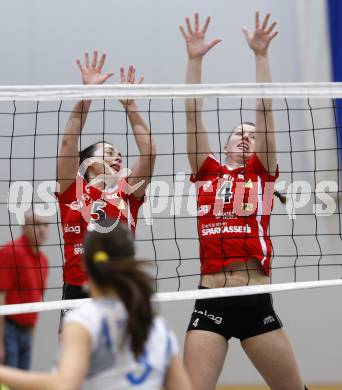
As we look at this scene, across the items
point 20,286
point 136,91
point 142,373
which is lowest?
point 142,373

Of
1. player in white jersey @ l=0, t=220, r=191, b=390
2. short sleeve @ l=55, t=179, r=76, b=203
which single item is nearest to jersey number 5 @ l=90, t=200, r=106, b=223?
short sleeve @ l=55, t=179, r=76, b=203

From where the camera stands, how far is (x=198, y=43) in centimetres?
507

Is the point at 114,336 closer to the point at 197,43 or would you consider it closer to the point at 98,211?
the point at 98,211

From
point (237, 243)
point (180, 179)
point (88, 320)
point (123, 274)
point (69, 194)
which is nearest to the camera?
point (88, 320)

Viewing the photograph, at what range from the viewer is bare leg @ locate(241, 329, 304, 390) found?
4.46 m

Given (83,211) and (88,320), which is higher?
(83,211)

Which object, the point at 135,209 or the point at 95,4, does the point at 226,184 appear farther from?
the point at 95,4

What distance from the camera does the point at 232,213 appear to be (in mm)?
4703

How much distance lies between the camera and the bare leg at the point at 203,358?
437cm

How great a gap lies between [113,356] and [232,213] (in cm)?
210

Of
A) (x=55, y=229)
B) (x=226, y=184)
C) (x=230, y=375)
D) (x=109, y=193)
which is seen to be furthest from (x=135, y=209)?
(x=230, y=375)

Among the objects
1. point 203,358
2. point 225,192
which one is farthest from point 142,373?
point 225,192

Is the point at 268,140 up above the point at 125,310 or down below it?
above

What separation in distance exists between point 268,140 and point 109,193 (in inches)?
36.3
